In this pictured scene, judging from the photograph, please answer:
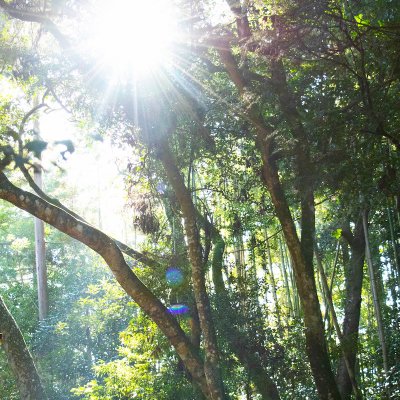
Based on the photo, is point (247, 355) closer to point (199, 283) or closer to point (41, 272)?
point (199, 283)

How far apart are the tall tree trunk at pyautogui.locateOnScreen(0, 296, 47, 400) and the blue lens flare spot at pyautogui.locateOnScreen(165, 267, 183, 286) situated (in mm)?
1777

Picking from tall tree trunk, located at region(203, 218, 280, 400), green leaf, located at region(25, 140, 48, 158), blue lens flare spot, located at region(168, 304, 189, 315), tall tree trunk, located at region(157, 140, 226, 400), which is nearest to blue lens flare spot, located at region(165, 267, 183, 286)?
blue lens flare spot, located at region(168, 304, 189, 315)

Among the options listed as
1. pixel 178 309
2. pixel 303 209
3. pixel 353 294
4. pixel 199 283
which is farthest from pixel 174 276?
pixel 353 294

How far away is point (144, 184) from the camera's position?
636 cm

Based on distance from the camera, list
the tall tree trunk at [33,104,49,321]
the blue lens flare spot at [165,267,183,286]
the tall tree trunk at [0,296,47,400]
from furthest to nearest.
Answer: the tall tree trunk at [33,104,49,321] → the blue lens flare spot at [165,267,183,286] → the tall tree trunk at [0,296,47,400]

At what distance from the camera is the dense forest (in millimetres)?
4176

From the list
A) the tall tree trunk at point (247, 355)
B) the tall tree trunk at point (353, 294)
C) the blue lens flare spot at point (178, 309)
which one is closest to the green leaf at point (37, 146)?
the tall tree trunk at point (247, 355)

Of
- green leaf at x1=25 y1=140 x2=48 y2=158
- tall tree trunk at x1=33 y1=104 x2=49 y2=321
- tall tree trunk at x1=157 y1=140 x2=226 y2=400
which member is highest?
tall tree trunk at x1=33 y1=104 x2=49 y2=321

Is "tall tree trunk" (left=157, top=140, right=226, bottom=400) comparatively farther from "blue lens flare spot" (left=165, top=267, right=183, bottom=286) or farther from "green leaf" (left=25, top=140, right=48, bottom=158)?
"green leaf" (left=25, top=140, right=48, bottom=158)

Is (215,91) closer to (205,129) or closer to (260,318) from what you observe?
(205,129)

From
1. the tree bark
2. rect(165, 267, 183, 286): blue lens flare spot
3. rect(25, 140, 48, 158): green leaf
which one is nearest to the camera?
rect(25, 140, 48, 158): green leaf

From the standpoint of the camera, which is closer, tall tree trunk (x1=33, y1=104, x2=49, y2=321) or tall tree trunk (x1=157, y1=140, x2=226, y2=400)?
tall tree trunk (x1=157, y1=140, x2=226, y2=400)

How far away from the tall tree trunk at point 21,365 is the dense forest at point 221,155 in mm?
13

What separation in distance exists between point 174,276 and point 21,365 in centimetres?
195
